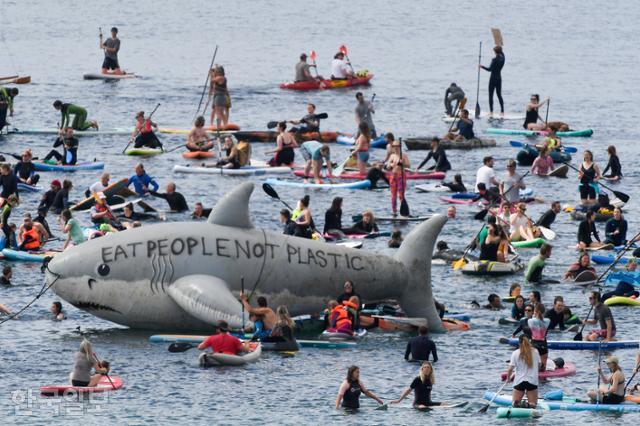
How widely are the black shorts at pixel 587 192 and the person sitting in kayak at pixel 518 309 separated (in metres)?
18.9

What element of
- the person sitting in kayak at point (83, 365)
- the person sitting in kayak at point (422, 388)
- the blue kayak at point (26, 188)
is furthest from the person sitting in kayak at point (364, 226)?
the person sitting in kayak at point (422, 388)

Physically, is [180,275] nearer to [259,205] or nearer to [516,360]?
[516,360]

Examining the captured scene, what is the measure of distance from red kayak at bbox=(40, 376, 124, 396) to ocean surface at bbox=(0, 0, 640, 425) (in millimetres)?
356

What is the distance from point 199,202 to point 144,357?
21.7 metres

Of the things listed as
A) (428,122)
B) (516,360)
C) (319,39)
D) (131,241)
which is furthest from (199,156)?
(319,39)

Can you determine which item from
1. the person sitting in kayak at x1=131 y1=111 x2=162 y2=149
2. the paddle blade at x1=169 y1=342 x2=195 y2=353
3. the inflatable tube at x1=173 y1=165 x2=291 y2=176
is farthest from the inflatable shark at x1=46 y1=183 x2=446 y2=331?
the person sitting in kayak at x1=131 y1=111 x2=162 y2=149

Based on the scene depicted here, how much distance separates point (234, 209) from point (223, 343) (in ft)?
15.4

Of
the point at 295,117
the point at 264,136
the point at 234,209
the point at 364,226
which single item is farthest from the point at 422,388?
the point at 295,117

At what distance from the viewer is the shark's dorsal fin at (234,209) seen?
54.3 meters

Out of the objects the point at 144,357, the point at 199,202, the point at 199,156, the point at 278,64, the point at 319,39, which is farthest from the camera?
the point at 319,39

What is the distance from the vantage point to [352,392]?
1866 inches

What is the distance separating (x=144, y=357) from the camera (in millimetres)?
52125

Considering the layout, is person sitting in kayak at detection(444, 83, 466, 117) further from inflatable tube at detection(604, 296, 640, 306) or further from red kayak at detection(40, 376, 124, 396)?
red kayak at detection(40, 376, 124, 396)

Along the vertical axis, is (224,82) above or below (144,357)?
above
